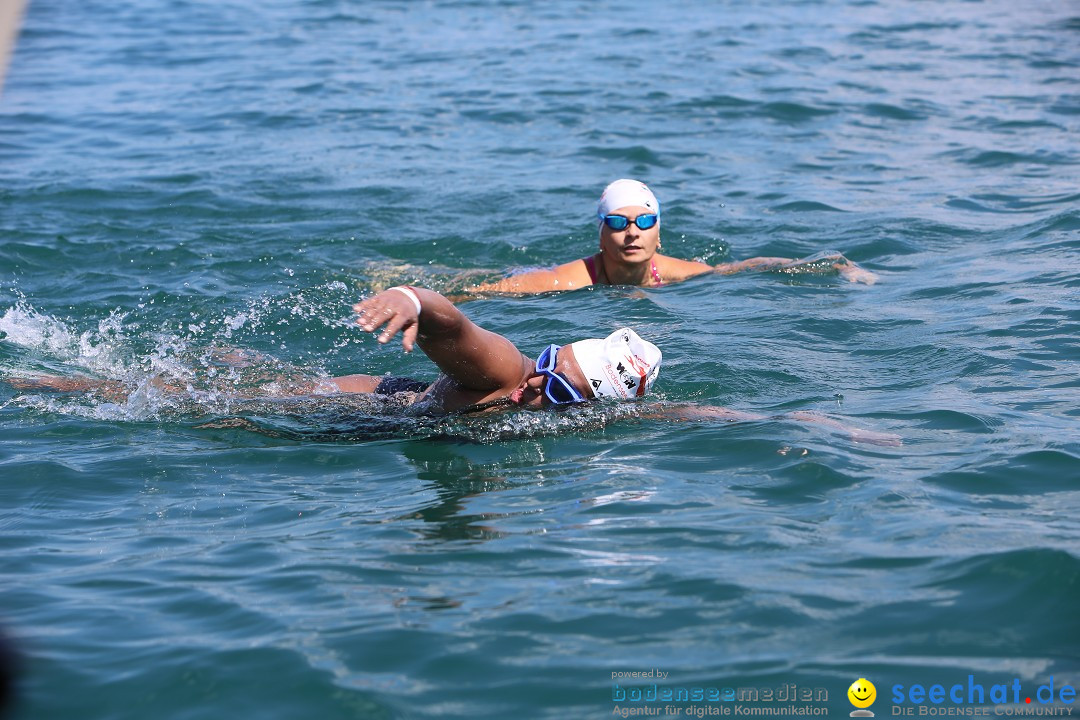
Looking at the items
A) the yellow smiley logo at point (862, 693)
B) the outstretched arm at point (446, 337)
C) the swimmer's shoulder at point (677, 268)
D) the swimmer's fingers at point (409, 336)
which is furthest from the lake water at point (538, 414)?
the swimmer's fingers at point (409, 336)

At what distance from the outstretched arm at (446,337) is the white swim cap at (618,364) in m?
0.35

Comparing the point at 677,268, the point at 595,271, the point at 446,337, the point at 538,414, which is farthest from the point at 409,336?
the point at 677,268

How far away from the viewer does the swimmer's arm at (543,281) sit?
9492 millimetres

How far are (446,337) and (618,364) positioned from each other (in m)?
1.14

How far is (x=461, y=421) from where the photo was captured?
21.1 feet

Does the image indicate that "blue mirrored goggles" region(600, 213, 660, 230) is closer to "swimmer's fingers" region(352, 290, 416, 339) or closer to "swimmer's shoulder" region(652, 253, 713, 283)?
"swimmer's shoulder" region(652, 253, 713, 283)

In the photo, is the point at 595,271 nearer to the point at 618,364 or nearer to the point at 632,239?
the point at 632,239

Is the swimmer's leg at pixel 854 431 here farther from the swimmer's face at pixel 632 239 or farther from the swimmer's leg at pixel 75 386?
the swimmer's leg at pixel 75 386

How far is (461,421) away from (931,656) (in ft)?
9.91

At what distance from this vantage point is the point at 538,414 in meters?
6.38

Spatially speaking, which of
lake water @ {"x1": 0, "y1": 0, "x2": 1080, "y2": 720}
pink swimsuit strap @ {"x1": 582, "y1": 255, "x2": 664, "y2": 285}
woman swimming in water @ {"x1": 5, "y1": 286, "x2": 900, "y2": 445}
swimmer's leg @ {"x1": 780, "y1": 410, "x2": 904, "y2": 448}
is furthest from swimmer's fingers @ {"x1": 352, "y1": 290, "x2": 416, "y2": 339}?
pink swimsuit strap @ {"x1": 582, "y1": 255, "x2": 664, "y2": 285}

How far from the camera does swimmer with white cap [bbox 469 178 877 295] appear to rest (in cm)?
955

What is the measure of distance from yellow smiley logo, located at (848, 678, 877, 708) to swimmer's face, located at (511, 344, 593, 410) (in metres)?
2.64

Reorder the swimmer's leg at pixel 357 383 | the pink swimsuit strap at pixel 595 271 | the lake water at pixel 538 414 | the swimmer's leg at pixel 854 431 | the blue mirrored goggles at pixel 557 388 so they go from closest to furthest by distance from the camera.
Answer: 1. the lake water at pixel 538 414
2. the swimmer's leg at pixel 854 431
3. the blue mirrored goggles at pixel 557 388
4. the swimmer's leg at pixel 357 383
5. the pink swimsuit strap at pixel 595 271
